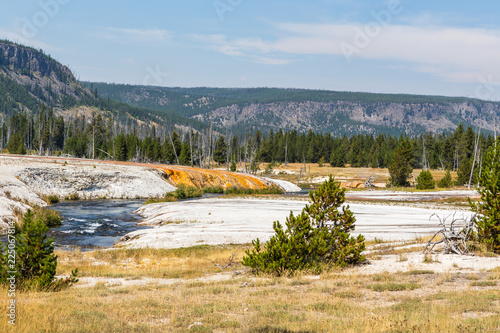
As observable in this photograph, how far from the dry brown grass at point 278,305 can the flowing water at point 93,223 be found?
41.2 feet

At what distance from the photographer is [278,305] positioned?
450 inches

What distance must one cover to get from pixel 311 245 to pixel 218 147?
119703mm

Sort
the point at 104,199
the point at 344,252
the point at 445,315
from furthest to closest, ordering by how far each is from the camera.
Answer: the point at 104,199 → the point at 344,252 → the point at 445,315

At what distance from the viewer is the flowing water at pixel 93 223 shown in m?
28.4

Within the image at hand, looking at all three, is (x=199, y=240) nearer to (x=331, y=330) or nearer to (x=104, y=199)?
(x=331, y=330)

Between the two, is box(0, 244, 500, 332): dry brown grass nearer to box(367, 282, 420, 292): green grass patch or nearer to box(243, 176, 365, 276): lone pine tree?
box(367, 282, 420, 292): green grass patch

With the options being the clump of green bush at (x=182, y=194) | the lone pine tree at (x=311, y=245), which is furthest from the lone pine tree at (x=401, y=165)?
the lone pine tree at (x=311, y=245)

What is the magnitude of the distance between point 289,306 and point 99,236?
74.5 feet

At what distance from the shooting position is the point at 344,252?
695 inches

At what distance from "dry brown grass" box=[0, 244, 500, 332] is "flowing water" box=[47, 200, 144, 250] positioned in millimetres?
12553

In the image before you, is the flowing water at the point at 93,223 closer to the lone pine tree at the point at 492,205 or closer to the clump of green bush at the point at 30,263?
the clump of green bush at the point at 30,263

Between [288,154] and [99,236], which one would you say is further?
[288,154]

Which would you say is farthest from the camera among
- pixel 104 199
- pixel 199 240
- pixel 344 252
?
pixel 104 199

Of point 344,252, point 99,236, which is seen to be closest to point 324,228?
point 344,252
